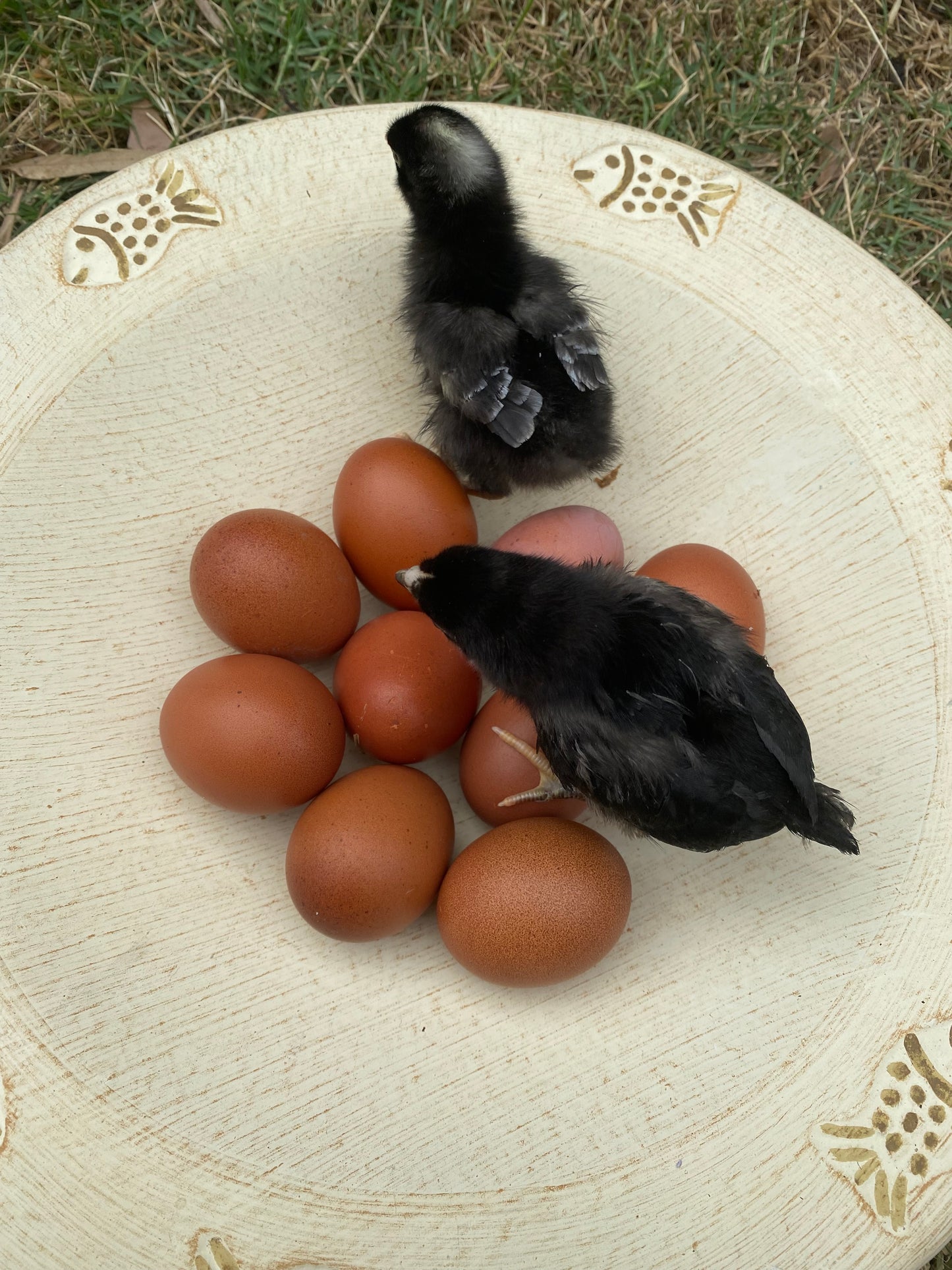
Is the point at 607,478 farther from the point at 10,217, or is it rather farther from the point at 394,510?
the point at 10,217

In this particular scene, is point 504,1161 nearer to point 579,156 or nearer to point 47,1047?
point 47,1047

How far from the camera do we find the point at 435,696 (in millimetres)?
1647

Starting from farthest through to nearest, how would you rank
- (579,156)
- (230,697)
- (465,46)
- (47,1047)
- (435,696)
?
(465,46), (579,156), (435,696), (230,697), (47,1047)

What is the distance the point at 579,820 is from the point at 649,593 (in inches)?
18.4

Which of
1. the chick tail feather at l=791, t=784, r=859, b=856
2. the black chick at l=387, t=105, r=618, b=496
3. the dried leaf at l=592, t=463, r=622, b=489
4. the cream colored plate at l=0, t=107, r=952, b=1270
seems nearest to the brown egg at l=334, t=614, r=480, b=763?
the cream colored plate at l=0, t=107, r=952, b=1270

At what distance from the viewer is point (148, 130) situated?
256 cm

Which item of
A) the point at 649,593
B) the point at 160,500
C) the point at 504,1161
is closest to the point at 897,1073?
the point at 504,1161

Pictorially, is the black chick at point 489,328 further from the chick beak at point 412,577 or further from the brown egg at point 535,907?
the brown egg at point 535,907

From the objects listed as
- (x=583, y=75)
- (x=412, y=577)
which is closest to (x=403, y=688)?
(x=412, y=577)

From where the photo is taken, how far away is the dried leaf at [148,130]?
256 centimetres

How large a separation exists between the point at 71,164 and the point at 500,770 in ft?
6.79

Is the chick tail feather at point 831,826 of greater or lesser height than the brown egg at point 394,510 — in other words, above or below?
above

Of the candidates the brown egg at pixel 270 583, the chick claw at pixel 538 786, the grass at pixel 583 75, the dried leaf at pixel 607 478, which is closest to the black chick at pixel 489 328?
the dried leaf at pixel 607 478

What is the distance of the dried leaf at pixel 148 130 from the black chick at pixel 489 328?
1066 mm
